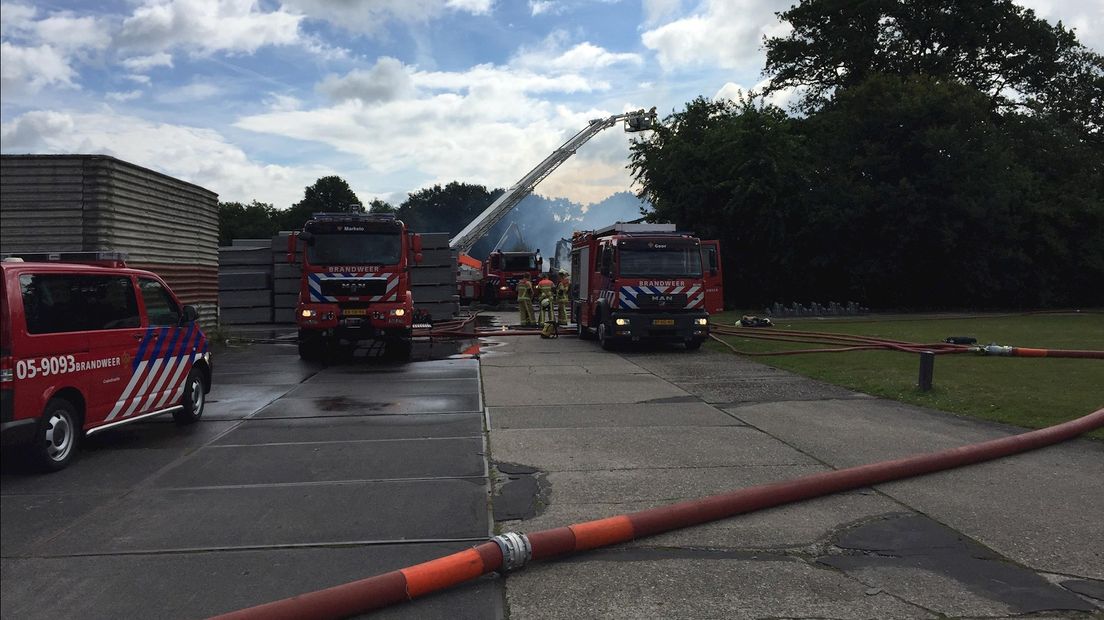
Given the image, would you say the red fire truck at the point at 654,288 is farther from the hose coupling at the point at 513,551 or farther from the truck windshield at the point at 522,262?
the truck windshield at the point at 522,262

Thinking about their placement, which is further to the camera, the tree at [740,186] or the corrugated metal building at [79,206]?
the tree at [740,186]

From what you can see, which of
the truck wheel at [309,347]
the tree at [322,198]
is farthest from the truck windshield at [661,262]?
the tree at [322,198]

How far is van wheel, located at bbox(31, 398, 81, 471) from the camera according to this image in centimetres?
648

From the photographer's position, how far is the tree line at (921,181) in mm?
29297

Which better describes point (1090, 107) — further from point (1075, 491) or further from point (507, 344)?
point (1075, 491)

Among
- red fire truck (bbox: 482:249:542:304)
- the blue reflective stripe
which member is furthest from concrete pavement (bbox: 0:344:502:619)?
red fire truck (bbox: 482:249:542:304)

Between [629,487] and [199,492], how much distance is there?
3.37 metres

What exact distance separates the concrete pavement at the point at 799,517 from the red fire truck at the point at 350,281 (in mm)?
5973

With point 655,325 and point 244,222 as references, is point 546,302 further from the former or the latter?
point 244,222

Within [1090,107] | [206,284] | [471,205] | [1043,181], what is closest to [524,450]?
[206,284]

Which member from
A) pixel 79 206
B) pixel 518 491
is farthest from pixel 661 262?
pixel 79 206

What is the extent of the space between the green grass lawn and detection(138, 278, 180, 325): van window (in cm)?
903

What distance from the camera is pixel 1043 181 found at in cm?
3228

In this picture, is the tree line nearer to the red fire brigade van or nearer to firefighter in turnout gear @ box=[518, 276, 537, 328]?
firefighter in turnout gear @ box=[518, 276, 537, 328]
